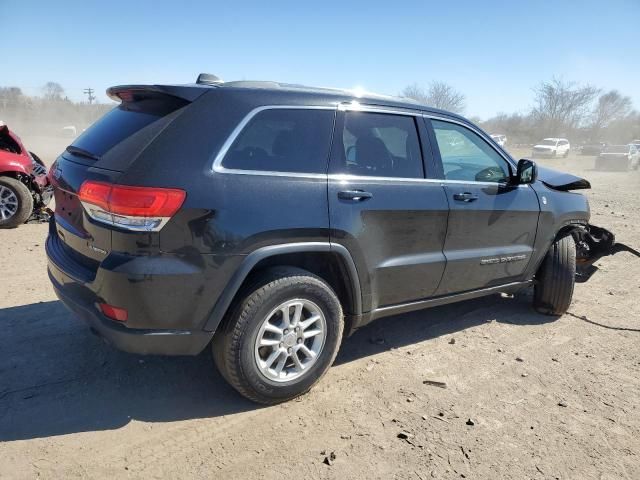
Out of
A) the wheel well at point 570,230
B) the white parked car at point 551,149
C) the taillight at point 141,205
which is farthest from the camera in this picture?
the white parked car at point 551,149

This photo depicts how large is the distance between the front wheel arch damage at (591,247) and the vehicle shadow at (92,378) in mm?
1951

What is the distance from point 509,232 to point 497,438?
6.03 ft

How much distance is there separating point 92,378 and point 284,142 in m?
2.01

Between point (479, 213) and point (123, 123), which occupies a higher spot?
point (123, 123)

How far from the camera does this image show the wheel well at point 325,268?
2852 mm

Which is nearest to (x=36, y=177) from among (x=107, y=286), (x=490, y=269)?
(x=107, y=286)

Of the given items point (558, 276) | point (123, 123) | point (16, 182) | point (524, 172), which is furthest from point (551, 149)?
point (123, 123)

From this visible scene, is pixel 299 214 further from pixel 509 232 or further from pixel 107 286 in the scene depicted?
pixel 509 232

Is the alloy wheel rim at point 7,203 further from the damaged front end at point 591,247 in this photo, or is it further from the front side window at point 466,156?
the damaged front end at point 591,247

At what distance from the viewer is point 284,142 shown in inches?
113

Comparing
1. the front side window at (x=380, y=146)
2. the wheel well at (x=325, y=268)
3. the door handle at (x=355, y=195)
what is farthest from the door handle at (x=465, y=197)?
the wheel well at (x=325, y=268)

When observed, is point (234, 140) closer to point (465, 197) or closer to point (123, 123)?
point (123, 123)

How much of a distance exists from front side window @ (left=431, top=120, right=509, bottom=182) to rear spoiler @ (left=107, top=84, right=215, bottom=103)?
1.81 m

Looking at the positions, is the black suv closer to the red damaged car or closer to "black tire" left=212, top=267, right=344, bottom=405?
"black tire" left=212, top=267, right=344, bottom=405
